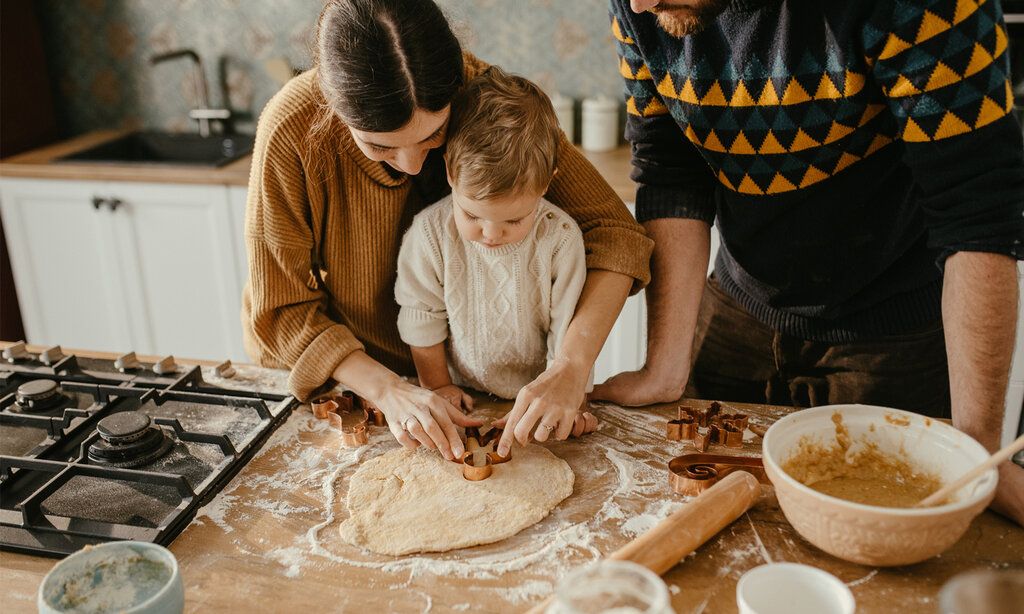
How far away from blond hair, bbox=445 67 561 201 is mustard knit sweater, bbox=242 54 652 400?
0.39ft

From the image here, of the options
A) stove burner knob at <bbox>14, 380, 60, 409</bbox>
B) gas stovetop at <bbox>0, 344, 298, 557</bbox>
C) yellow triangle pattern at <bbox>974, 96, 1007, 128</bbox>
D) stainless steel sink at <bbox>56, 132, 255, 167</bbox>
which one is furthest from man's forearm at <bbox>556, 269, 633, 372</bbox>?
stainless steel sink at <bbox>56, 132, 255, 167</bbox>

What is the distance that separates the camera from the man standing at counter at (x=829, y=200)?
1.06 m

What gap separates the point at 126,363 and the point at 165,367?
0.26 ft

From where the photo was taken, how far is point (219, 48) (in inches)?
118

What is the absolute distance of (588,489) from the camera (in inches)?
43.5

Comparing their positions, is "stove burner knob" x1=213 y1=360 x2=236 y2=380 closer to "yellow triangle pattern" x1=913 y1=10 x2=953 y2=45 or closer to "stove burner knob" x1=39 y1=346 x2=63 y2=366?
"stove burner knob" x1=39 y1=346 x2=63 y2=366

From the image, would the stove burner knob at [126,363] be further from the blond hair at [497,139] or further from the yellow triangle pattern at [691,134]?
the yellow triangle pattern at [691,134]

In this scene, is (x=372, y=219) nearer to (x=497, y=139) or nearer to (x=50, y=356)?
(x=497, y=139)

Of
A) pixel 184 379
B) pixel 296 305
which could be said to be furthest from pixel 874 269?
pixel 184 379

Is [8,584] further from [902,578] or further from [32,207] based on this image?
[32,207]

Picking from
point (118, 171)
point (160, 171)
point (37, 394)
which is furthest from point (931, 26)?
point (118, 171)

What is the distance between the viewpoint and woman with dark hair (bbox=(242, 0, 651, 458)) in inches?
43.9

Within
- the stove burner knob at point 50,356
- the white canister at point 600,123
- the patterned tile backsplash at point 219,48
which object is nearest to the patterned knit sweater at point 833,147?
the stove burner knob at point 50,356

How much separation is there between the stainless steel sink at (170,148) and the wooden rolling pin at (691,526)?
2.36 metres
